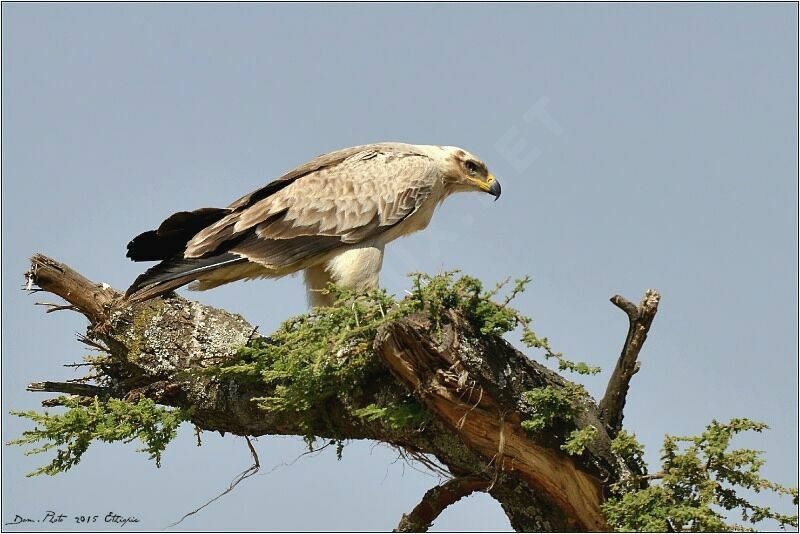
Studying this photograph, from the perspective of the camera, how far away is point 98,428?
816 cm

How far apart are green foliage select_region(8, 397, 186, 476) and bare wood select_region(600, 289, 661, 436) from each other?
350 cm

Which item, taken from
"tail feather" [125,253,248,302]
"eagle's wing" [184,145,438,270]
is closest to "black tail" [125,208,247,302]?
"tail feather" [125,253,248,302]

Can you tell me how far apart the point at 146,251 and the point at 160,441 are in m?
1.83

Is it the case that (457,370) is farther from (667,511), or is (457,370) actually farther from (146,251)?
(146,251)

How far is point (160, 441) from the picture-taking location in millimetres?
8289

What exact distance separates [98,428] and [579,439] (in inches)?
150

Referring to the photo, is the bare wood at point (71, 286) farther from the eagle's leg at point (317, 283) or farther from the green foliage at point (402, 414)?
the green foliage at point (402, 414)

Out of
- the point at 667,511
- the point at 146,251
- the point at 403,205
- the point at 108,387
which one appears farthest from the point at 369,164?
the point at 667,511

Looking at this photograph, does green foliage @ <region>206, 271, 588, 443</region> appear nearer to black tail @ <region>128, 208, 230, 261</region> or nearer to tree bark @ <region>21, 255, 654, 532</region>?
tree bark @ <region>21, 255, 654, 532</region>

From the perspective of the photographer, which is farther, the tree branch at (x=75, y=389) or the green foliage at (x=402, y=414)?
the tree branch at (x=75, y=389)

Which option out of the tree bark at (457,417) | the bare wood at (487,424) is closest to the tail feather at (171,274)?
the tree bark at (457,417)

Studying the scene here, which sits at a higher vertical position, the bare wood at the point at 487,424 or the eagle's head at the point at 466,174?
the eagle's head at the point at 466,174

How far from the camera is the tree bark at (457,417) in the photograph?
22.6ft

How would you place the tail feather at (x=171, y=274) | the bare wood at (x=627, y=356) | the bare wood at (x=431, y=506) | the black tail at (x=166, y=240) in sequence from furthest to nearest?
the black tail at (x=166, y=240)
the tail feather at (x=171, y=274)
the bare wood at (x=431, y=506)
the bare wood at (x=627, y=356)
